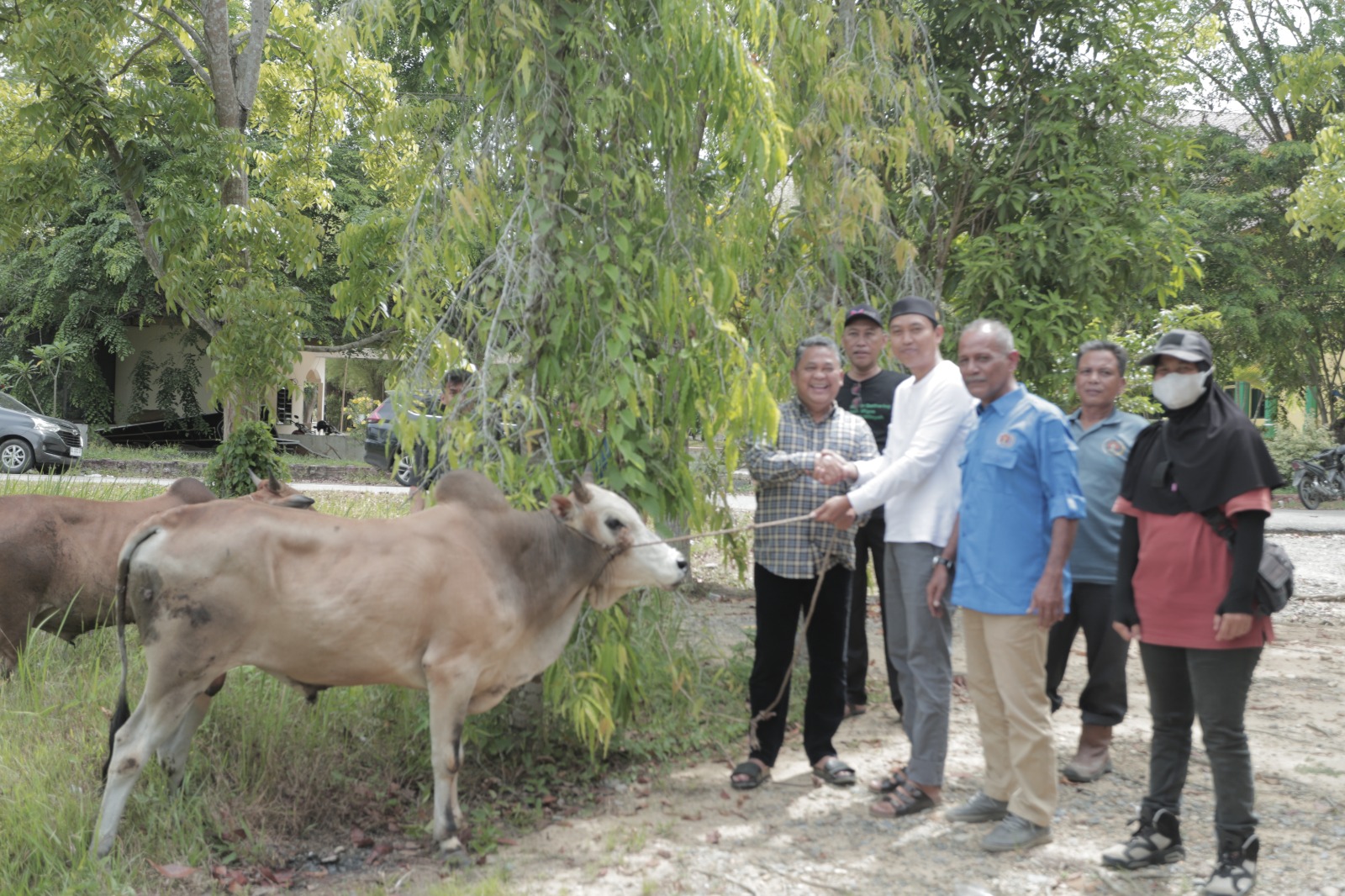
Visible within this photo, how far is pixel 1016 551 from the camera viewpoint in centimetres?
451

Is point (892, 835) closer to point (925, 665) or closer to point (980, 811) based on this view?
point (980, 811)

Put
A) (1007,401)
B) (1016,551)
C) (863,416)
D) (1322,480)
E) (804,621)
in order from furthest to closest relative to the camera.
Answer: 1. (1322,480)
2. (863,416)
3. (804,621)
4. (1007,401)
5. (1016,551)

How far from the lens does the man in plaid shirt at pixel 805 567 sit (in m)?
5.25

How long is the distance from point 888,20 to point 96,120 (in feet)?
21.6

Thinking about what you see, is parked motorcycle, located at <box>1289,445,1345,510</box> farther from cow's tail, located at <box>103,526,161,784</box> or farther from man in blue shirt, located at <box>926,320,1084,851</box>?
cow's tail, located at <box>103,526,161,784</box>

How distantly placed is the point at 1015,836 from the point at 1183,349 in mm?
2009

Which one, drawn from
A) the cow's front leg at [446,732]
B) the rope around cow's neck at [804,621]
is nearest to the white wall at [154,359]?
the rope around cow's neck at [804,621]

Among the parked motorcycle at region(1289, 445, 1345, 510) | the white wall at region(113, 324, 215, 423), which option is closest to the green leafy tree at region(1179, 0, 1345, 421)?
the parked motorcycle at region(1289, 445, 1345, 510)

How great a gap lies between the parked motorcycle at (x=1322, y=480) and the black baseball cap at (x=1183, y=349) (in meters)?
17.2

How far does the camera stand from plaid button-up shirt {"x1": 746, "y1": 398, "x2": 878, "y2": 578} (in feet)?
17.1

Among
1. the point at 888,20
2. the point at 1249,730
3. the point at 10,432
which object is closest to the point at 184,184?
the point at 888,20

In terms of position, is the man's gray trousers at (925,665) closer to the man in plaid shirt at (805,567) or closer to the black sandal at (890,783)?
the black sandal at (890,783)

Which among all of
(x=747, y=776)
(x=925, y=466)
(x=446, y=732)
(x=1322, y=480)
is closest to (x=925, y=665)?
(x=925, y=466)

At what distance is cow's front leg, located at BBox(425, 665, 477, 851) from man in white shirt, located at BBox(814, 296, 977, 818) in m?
1.68
